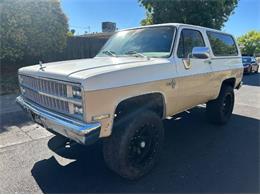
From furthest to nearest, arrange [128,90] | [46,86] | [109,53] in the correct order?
[109,53], [46,86], [128,90]

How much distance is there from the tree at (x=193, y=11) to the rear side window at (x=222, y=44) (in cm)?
1045

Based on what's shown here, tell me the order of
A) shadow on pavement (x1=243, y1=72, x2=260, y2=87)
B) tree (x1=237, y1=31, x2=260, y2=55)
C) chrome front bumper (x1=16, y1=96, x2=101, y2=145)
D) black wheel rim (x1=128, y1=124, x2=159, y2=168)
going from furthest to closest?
tree (x1=237, y1=31, x2=260, y2=55)
shadow on pavement (x1=243, y1=72, x2=260, y2=87)
black wheel rim (x1=128, y1=124, x2=159, y2=168)
chrome front bumper (x1=16, y1=96, x2=101, y2=145)

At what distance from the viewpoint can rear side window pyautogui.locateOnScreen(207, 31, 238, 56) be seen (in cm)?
512

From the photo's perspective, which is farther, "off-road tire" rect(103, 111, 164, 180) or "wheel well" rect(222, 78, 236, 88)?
"wheel well" rect(222, 78, 236, 88)

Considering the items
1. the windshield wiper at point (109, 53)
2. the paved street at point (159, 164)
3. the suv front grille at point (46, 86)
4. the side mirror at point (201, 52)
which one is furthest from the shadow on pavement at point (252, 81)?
the suv front grille at point (46, 86)

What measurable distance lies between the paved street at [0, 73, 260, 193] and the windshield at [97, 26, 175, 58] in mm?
1682

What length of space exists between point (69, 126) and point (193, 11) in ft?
49.2

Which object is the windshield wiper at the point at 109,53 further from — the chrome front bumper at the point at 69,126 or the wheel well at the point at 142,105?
the chrome front bumper at the point at 69,126

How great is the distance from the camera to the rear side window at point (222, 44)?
201 inches

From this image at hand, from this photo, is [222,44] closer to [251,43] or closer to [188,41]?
[188,41]

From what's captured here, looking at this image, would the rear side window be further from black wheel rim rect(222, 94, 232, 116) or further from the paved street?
the paved street

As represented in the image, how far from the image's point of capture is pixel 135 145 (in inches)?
132

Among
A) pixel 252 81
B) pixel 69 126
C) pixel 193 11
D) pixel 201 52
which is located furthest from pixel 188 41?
pixel 193 11

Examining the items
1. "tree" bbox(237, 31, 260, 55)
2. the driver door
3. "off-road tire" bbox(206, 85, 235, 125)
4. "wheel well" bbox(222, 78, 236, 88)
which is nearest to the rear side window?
the driver door
